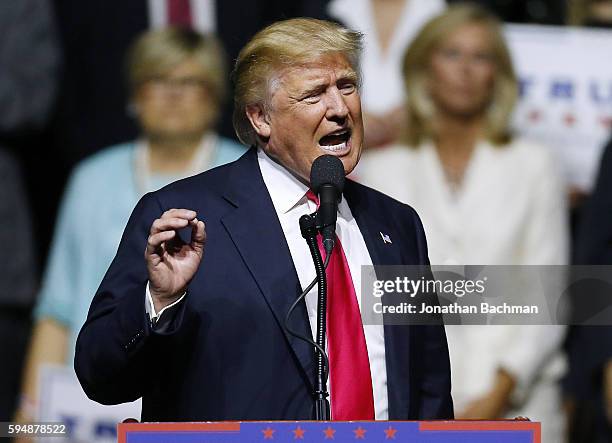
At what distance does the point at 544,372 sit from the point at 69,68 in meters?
2.03

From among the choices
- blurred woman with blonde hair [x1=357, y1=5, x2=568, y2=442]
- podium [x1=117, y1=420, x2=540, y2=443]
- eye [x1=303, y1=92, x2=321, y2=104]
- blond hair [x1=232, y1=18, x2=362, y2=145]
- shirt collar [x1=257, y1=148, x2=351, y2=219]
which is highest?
blurred woman with blonde hair [x1=357, y1=5, x2=568, y2=442]

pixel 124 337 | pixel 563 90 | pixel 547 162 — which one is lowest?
pixel 124 337

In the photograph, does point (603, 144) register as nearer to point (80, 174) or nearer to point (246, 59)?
point (80, 174)

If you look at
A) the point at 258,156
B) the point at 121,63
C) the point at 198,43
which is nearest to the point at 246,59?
the point at 258,156

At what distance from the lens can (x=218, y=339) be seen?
8.00 feet

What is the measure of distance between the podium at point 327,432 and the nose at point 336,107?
0.62 meters

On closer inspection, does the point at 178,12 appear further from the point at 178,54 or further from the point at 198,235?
the point at 198,235

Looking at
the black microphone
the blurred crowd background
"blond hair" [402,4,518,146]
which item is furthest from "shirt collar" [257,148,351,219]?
"blond hair" [402,4,518,146]

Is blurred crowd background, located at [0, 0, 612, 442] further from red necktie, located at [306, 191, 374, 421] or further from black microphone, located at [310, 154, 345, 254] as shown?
black microphone, located at [310, 154, 345, 254]

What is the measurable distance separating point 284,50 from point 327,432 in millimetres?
751

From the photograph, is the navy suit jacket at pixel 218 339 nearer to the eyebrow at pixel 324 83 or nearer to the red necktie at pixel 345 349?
the red necktie at pixel 345 349

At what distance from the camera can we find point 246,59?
2.62 metres

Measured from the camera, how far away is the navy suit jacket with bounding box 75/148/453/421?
94.1 inches

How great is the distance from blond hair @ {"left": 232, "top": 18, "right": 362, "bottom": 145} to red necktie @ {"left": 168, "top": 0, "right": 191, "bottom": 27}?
2241mm
